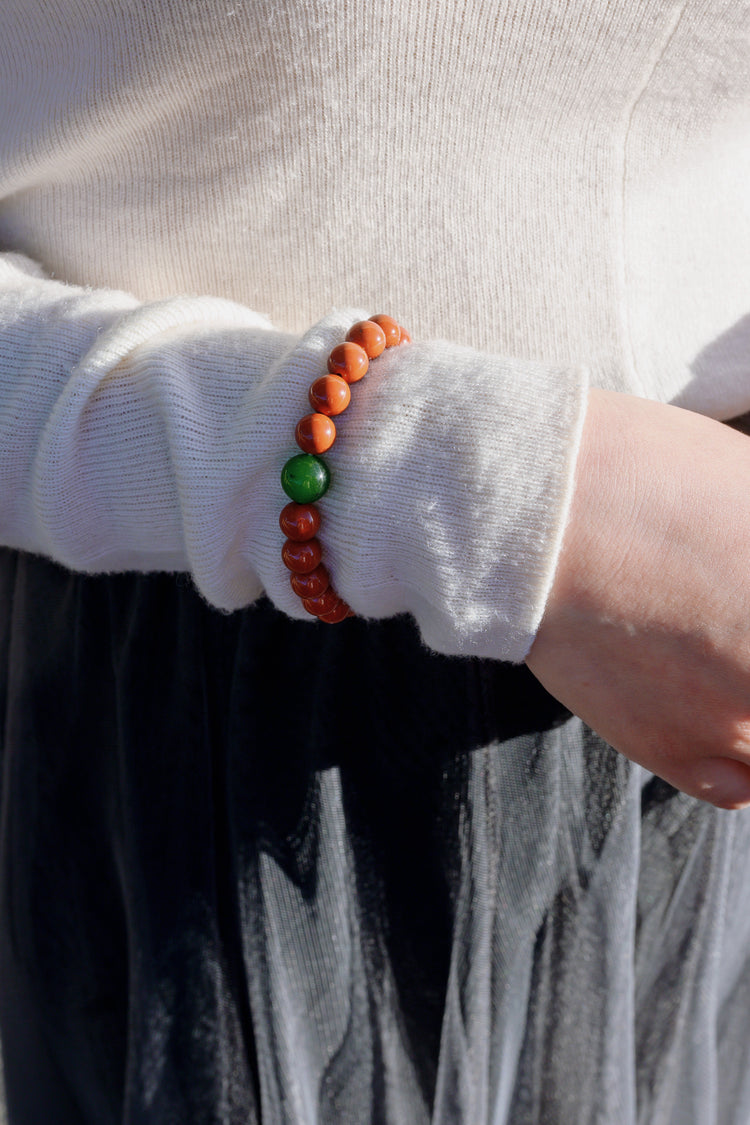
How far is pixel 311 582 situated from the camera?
1.45ft

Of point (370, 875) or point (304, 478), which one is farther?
point (370, 875)

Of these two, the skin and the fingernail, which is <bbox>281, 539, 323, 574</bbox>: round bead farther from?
the fingernail

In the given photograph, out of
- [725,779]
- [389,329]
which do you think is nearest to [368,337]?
[389,329]

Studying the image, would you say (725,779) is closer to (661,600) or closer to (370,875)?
(661,600)

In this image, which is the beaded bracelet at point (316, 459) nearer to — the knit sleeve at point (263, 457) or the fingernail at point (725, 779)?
the knit sleeve at point (263, 457)

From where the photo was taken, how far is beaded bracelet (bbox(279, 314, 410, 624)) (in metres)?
0.42

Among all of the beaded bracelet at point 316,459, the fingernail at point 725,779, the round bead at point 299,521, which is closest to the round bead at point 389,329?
the beaded bracelet at point 316,459

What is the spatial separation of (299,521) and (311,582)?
0.13 ft

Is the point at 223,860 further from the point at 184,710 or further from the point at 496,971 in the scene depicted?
the point at 496,971

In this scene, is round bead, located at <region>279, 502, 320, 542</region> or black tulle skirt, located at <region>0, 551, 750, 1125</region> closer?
round bead, located at <region>279, 502, 320, 542</region>

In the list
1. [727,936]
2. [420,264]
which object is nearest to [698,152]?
[420,264]

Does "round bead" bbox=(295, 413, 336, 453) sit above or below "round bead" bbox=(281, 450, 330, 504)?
above

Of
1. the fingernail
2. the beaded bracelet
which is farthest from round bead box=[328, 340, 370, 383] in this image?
the fingernail

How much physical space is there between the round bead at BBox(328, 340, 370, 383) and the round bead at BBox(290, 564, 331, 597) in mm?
111
